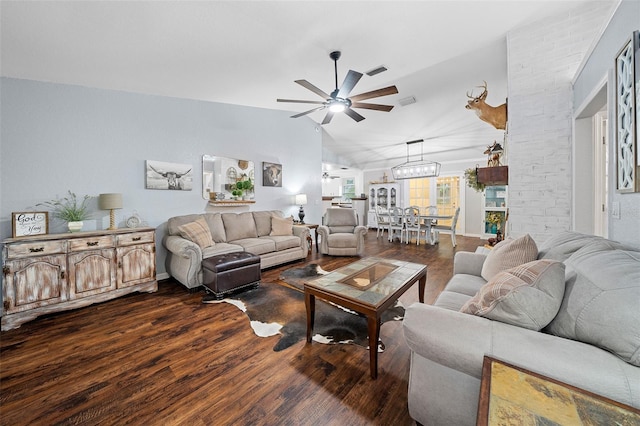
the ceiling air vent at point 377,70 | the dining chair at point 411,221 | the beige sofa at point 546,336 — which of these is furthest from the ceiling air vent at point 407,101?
the beige sofa at point 546,336

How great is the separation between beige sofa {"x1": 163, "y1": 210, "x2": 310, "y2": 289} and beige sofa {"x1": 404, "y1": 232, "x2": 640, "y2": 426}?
2720mm

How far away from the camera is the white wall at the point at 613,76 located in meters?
1.33

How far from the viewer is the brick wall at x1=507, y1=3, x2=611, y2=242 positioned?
2.39m

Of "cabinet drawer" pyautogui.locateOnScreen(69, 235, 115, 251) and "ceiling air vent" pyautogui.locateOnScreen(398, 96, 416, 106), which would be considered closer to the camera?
"cabinet drawer" pyautogui.locateOnScreen(69, 235, 115, 251)

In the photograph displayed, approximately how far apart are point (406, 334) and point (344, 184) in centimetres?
912

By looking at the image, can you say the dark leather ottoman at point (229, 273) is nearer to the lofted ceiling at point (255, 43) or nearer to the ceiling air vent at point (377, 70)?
the lofted ceiling at point (255, 43)

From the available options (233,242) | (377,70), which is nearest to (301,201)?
(233,242)

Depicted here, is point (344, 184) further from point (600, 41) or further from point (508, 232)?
point (600, 41)

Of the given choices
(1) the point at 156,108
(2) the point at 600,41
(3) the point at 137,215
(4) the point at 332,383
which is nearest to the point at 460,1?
(2) the point at 600,41

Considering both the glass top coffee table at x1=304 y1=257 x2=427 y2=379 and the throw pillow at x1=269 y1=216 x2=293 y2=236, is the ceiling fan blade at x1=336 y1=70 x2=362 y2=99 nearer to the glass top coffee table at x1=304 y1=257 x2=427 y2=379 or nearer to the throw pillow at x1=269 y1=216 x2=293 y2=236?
the glass top coffee table at x1=304 y1=257 x2=427 y2=379

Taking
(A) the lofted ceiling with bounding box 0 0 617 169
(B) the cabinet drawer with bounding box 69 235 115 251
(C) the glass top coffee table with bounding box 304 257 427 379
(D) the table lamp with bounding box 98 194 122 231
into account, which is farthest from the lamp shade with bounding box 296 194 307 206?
(B) the cabinet drawer with bounding box 69 235 115 251

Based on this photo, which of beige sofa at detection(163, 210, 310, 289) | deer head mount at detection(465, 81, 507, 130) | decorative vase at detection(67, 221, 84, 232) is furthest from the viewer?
deer head mount at detection(465, 81, 507, 130)

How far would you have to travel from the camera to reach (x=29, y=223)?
2.44 metres

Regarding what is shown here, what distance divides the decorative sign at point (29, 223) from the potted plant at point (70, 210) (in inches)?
6.2
